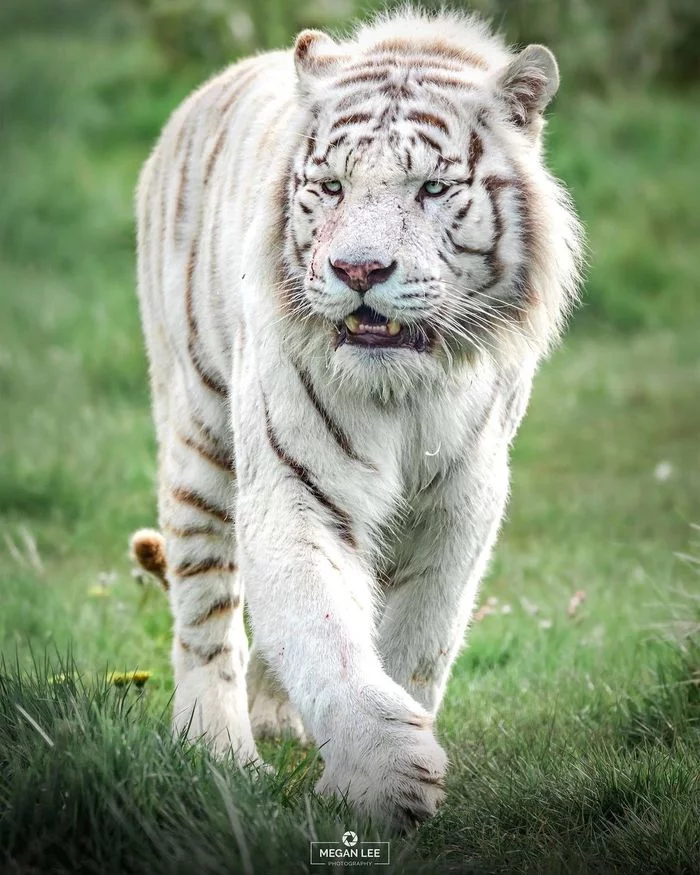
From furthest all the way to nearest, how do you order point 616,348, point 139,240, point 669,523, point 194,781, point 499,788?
1. point 616,348
2. point 669,523
3. point 139,240
4. point 499,788
5. point 194,781

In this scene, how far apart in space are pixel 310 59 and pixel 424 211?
574 millimetres

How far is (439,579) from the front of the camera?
11.8 feet

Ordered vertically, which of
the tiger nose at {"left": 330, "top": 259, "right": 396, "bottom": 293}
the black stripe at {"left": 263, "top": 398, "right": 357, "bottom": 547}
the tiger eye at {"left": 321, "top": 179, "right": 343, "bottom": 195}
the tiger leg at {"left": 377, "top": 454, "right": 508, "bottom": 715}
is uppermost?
the tiger eye at {"left": 321, "top": 179, "right": 343, "bottom": 195}

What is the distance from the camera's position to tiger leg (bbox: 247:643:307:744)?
4.52m

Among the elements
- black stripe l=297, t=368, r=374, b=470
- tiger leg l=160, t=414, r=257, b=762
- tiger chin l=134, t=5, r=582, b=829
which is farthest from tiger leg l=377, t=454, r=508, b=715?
tiger leg l=160, t=414, r=257, b=762

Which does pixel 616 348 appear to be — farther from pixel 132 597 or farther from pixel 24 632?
pixel 24 632

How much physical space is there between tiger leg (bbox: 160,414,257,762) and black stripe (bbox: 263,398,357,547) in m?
0.89

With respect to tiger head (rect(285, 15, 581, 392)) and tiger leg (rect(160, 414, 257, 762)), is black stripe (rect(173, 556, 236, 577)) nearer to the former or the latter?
tiger leg (rect(160, 414, 257, 762))

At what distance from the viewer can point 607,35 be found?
13914 millimetres

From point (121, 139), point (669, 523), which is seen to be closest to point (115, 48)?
point (121, 139)

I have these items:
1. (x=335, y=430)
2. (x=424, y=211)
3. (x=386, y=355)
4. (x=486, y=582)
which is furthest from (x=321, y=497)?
(x=486, y=582)

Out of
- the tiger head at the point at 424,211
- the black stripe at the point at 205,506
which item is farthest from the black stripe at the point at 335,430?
the black stripe at the point at 205,506

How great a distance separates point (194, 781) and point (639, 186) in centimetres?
906

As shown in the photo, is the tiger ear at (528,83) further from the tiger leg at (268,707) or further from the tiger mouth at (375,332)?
the tiger leg at (268,707)
